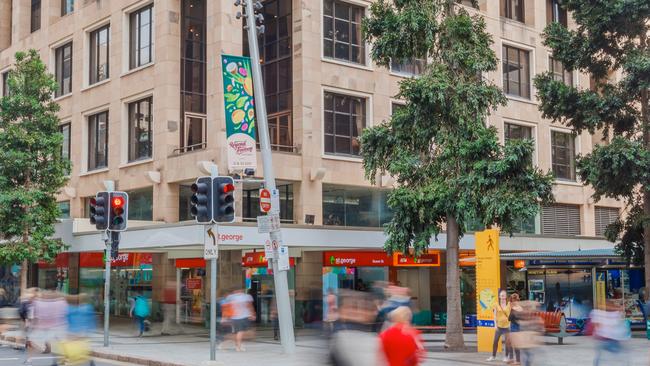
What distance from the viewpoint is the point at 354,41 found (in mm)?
32688

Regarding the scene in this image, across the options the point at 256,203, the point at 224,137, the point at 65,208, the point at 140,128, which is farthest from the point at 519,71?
the point at 65,208

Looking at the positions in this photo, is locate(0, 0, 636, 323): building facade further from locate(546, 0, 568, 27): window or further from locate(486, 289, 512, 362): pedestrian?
locate(486, 289, 512, 362): pedestrian

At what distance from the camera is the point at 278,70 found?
106 ft

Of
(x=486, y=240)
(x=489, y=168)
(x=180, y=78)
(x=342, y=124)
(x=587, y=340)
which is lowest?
(x=587, y=340)

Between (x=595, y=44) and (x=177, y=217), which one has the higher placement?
(x=595, y=44)

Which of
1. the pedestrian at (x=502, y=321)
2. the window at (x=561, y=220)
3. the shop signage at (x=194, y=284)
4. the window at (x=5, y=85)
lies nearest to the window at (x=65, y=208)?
the window at (x=5, y=85)

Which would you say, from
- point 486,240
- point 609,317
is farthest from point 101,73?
point 609,317

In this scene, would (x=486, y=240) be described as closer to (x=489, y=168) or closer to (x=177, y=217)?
(x=489, y=168)

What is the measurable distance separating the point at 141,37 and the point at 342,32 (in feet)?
28.6

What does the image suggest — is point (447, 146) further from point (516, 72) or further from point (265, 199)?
point (516, 72)

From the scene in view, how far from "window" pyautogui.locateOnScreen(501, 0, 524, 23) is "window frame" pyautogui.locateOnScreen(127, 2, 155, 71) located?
659 inches

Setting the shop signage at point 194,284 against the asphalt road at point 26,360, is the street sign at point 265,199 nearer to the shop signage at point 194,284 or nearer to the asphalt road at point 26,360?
the asphalt road at point 26,360

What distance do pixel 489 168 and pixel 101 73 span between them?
2179 cm

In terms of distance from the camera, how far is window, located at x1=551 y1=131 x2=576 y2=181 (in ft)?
132
